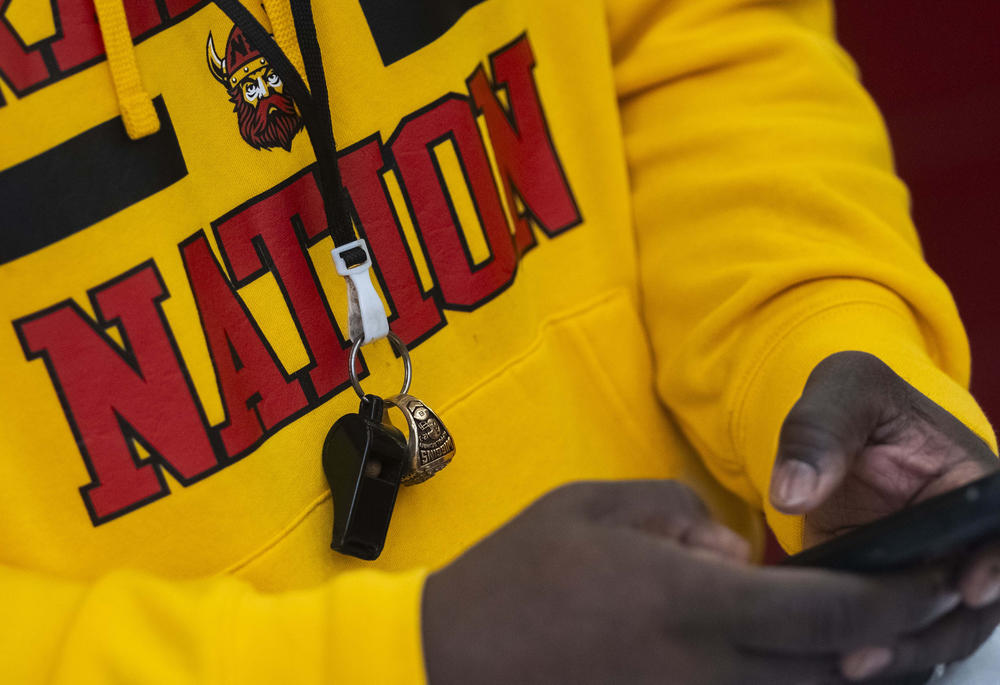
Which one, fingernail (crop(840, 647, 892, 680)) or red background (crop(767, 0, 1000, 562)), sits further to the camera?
red background (crop(767, 0, 1000, 562))

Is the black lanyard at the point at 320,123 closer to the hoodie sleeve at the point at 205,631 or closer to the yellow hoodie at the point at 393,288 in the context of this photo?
the yellow hoodie at the point at 393,288

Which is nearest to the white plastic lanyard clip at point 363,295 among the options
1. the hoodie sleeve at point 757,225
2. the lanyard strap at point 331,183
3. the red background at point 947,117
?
the lanyard strap at point 331,183

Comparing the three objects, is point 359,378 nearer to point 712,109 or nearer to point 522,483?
point 522,483

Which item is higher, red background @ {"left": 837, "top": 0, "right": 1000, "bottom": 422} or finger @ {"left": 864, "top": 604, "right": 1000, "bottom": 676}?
finger @ {"left": 864, "top": 604, "right": 1000, "bottom": 676}

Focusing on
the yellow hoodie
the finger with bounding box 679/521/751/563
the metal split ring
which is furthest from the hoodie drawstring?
the finger with bounding box 679/521/751/563

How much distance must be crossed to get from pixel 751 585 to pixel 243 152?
27 cm

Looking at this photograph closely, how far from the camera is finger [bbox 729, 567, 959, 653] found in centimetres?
30

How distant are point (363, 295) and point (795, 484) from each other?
19 centimetres

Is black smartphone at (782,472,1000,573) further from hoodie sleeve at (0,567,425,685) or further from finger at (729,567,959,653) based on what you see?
hoodie sleeve at (0,567,425,685)

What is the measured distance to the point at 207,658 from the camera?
36 centimetres

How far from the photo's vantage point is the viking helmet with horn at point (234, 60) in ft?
1.35

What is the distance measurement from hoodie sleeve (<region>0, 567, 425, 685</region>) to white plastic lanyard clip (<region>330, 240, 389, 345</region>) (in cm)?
11

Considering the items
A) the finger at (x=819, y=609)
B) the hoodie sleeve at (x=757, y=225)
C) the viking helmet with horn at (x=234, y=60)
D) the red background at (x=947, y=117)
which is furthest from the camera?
the red background at (x=947, y=117)

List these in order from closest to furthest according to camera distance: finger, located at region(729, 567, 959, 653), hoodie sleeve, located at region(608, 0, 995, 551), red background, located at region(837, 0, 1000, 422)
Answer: finger, located at region(729, 567, 959, 653) < hoodie sleeve, located at region(608, 0, 995, 551) < red background, located at region(837, 0, 1000, 422)
